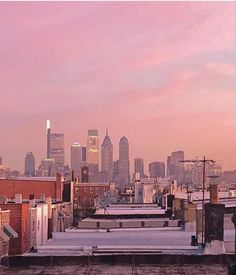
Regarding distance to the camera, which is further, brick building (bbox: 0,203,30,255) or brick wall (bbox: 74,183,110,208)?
brick wall (bbox: 74,183,110,208)

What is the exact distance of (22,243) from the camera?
36938mm

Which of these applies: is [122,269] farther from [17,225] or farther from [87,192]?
[87,192]

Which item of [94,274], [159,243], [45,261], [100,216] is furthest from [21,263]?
[100,216]

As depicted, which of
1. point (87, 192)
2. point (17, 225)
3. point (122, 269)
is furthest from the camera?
point (87, 192)

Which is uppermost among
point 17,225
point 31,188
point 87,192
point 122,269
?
point 31,188

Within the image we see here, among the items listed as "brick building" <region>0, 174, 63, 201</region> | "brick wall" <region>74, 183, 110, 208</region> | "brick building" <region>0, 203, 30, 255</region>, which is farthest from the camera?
"brick wall" <region>74, 183, 110, 208</region>

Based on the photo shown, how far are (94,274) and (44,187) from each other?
67.8 metres

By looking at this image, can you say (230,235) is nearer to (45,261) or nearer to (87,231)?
(87,231)

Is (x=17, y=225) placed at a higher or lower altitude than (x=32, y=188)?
lower

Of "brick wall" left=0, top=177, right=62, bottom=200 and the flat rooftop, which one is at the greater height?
"brick wall" left=0, top=177, right=62, bottom=200

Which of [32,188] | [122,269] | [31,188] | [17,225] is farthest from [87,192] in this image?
[122,269]

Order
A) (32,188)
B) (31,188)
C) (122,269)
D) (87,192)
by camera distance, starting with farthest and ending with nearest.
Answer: (87,192), (31,188), (32,188), (122,269)

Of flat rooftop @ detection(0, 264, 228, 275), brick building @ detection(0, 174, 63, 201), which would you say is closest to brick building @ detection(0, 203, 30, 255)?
flat rooftop @ detection(0, 264, 228, 275)

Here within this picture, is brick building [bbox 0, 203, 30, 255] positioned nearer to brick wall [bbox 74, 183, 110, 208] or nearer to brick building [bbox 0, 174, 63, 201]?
brick building [bbox 0, 174, 63, 201]
